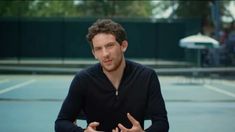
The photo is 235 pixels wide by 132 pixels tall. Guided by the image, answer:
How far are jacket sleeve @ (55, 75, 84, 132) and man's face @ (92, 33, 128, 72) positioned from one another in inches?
9.9

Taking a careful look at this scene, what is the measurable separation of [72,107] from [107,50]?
458mm

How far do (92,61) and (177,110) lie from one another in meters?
15.7

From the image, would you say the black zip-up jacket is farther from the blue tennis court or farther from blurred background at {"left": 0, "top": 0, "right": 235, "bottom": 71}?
blurred background at {"left": 0, "top": 0, "right": 235, "bottom": 71}

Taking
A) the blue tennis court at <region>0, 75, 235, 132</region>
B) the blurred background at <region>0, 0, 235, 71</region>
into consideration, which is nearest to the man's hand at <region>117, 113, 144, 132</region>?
the blue tennis court at <region>0, 75, 235, 132</region>

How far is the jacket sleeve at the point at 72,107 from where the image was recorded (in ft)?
12.4

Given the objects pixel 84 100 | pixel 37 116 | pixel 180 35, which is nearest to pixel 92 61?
pixel 180 35

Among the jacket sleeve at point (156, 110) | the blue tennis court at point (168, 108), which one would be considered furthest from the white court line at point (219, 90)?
the jacket sleeve at point (156, 110)

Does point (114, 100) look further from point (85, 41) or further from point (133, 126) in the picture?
point (85, 41)

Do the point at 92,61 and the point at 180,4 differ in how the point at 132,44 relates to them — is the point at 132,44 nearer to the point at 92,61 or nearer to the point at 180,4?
the point at 92,61

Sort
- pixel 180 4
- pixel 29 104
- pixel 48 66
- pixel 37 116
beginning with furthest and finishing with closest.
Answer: pixel 180 4 → pixel 48 66 → pixel 29 104 → pixel 37 116

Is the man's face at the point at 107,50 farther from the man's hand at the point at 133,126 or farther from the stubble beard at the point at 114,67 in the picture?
the man's hand at the point at 133,126

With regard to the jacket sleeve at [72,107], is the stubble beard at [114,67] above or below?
above

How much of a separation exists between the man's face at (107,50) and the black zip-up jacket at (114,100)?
0.14 metres

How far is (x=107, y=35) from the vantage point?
367 cm
